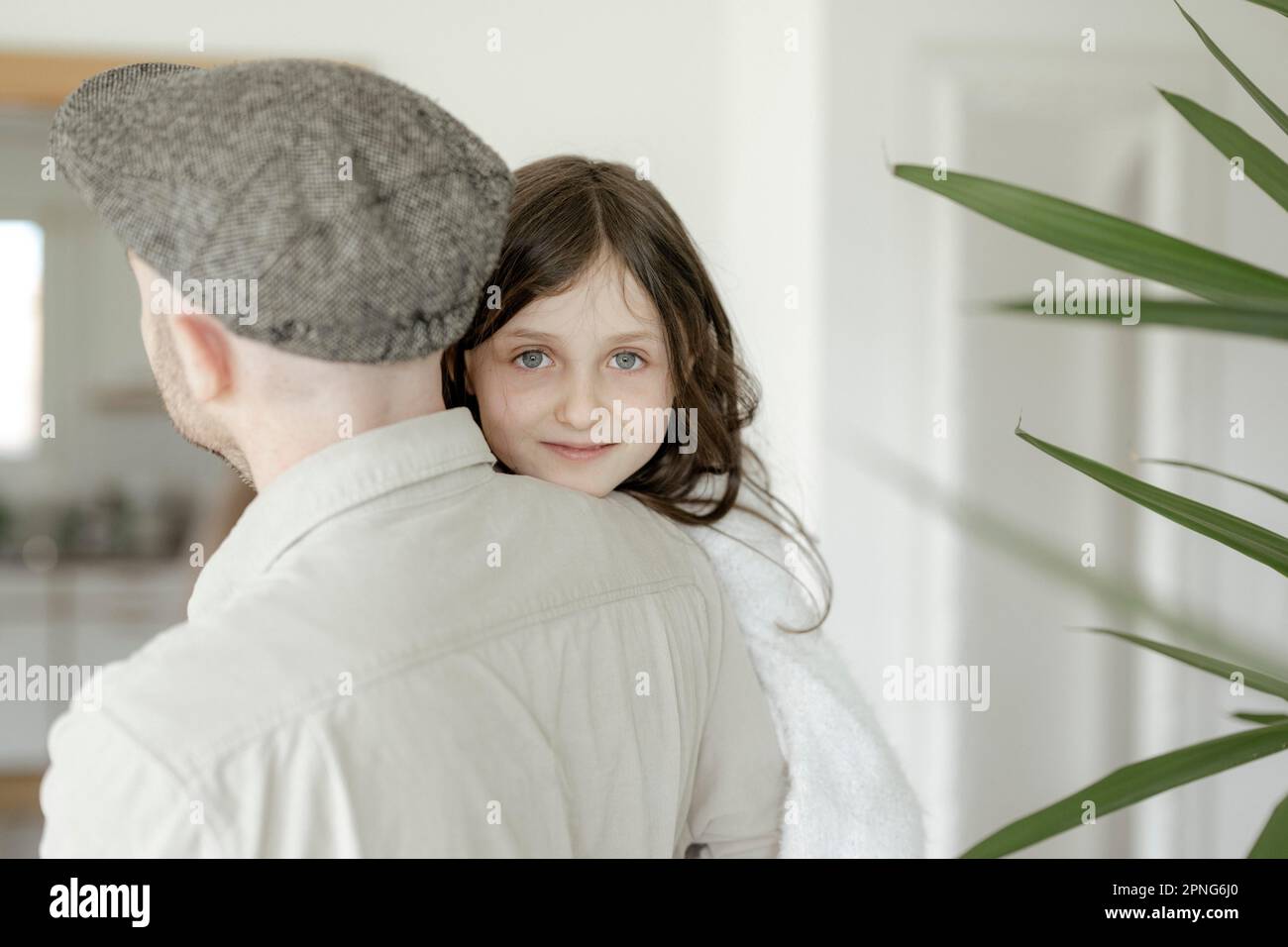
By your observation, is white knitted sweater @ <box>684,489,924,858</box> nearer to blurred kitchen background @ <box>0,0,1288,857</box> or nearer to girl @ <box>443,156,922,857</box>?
girl @ <box>443,156,922,857</box>

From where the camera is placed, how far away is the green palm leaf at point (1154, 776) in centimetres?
60

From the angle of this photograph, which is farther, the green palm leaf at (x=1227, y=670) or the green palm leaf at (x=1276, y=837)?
the green palm leaf at (x=1227, y=670)

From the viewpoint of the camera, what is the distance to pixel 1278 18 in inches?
80.9

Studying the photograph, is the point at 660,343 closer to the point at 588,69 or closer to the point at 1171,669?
the point at 1171,669

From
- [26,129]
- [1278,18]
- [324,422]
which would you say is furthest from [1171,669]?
[26,129]

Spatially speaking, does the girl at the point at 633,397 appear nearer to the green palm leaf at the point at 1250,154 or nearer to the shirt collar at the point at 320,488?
the shirt collar at the point at 320,488

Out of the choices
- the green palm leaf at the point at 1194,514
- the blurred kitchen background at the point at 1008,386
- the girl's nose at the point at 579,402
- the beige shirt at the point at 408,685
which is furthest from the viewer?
the blurred kitchen background at the point at 1008,386

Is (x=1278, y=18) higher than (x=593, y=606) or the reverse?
higher

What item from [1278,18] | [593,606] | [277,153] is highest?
[1278,18]

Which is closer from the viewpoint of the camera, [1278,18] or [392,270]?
[392,270]

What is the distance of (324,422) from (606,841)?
32 centimetres

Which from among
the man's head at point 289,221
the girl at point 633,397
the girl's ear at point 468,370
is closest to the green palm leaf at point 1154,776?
the girl at point 633,397

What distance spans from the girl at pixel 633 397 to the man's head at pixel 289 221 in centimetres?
22
